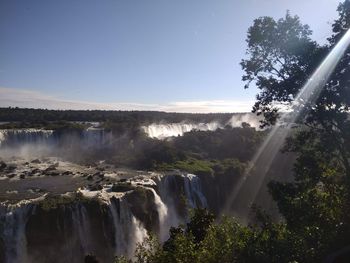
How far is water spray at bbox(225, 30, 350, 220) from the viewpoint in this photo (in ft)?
57.6

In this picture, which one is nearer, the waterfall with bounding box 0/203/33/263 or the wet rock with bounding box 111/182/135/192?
the waterfall with bounding box 0/203/33/263

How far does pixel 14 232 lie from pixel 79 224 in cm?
471

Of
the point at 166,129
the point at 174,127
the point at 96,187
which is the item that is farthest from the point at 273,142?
the point at 96,187

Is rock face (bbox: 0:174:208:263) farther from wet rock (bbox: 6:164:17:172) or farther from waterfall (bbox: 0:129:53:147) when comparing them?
waterfall (bbox: 0:129:53:147)

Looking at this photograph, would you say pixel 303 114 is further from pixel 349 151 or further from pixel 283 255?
pixel 283 255

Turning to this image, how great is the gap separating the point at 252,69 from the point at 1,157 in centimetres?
4113

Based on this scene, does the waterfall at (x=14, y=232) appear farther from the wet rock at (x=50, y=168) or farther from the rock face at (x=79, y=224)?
the wet rock at (x=50, y=168)

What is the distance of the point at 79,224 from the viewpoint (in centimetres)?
3253

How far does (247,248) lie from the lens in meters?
14.8

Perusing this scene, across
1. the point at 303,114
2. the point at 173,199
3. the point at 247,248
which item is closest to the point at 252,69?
the point at 303,114

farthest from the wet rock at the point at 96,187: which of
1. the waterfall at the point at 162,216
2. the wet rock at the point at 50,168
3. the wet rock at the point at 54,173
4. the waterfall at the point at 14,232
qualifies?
the wet rock at the point at 50,168

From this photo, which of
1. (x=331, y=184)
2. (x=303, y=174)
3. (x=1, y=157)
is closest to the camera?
(x=331, y=184)

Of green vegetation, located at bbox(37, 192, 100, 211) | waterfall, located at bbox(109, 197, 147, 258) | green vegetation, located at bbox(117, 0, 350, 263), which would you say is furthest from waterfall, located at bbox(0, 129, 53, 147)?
green vegetation, located at bbox(117, 0, 350, 263)

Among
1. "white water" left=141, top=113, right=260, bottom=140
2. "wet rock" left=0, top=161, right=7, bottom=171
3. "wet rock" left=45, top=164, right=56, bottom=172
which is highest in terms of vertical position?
"white water" left=141, top=113, right=260, bottom=140
